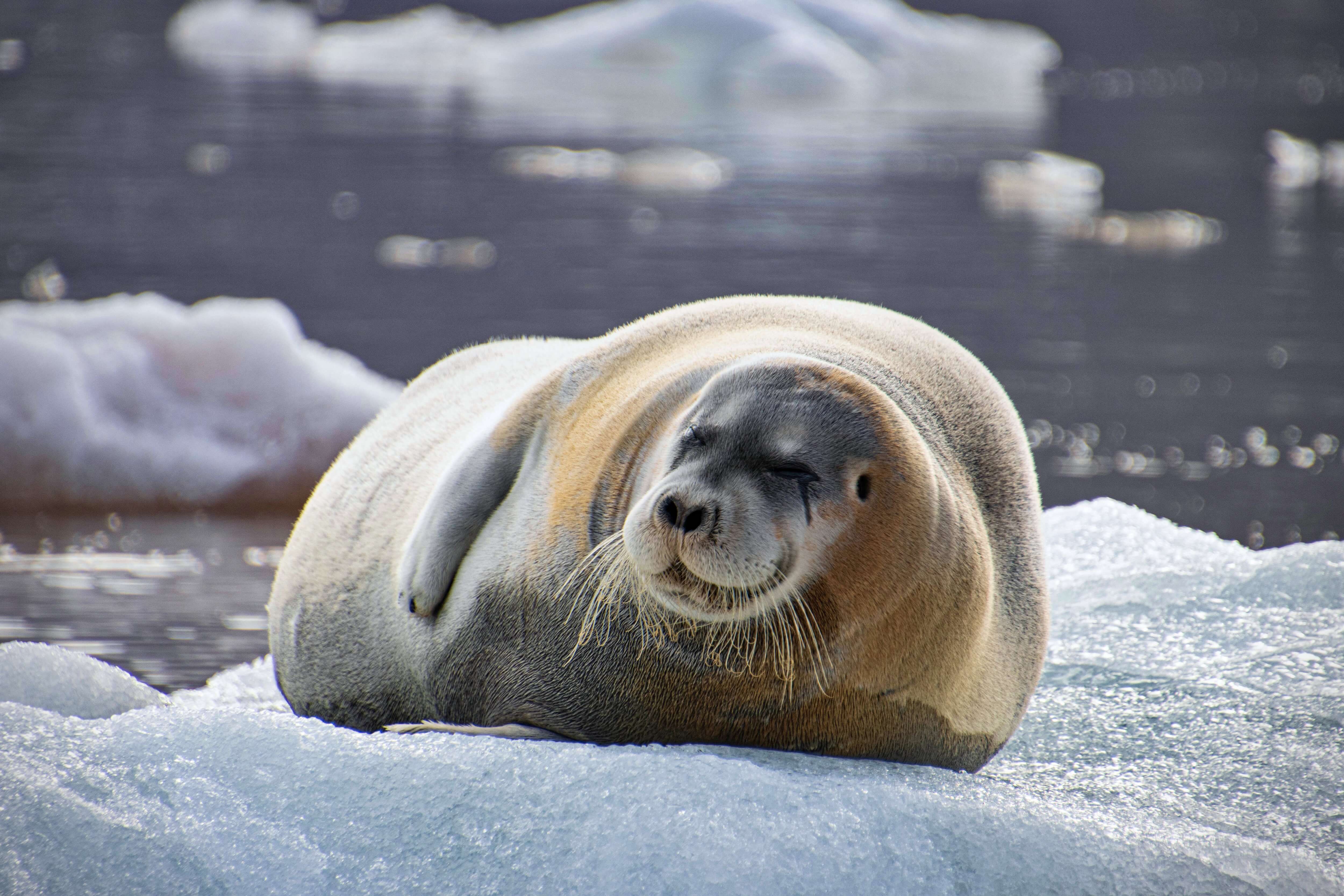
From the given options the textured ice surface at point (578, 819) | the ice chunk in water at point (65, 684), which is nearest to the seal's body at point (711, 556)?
the textured ice surface at point (578, 819)

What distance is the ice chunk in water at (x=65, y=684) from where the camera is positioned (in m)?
3.12

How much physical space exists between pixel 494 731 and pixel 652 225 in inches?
509

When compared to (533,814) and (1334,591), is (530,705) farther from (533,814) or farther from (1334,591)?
(1334,591)

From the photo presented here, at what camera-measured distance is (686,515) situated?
2.27 meters

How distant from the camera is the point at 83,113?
2228cm

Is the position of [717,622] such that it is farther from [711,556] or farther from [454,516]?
[454,516]

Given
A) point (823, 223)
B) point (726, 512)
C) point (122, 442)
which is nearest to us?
point (726, 512)

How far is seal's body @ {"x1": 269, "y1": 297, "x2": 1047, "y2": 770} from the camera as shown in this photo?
237 cm

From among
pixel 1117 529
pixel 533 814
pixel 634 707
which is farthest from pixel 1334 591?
pixel 533 814

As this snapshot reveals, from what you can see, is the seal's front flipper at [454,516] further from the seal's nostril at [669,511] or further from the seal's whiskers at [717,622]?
the seal's nostril at [669,511]

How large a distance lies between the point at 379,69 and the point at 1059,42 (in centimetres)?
3202

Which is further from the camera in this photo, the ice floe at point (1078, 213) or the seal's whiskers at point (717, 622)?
Answer: the ice floe at point (1078, 213)

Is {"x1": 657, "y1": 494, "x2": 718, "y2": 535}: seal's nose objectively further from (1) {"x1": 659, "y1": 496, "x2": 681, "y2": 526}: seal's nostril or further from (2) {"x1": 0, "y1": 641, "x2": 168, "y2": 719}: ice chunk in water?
(2) {"x1": 0, "y1": 641, "x2": 168, "y2": 719}: ice chunk in water

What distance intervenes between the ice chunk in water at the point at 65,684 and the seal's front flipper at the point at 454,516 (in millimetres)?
681
